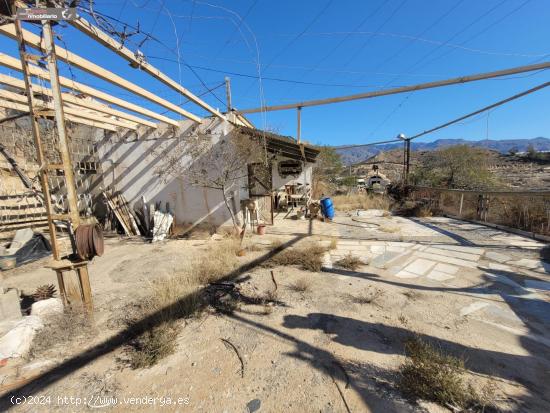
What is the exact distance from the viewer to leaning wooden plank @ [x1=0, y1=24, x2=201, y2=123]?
9.87ft

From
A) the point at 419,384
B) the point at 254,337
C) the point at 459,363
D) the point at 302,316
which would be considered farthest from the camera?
the point at 302,316

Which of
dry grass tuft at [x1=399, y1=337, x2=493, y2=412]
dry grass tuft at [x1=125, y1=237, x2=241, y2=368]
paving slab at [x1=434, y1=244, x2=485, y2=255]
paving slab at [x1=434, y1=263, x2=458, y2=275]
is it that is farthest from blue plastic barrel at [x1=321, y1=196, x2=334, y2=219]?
dry grass tuft at [x1=399, y1=337, x2=493, y2=412]

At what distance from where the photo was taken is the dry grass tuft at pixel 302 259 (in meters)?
4.91

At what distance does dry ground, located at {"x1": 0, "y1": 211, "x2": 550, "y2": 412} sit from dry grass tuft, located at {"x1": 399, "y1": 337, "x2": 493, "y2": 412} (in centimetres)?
9

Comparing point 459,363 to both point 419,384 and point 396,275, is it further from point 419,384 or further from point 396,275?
point 396,275

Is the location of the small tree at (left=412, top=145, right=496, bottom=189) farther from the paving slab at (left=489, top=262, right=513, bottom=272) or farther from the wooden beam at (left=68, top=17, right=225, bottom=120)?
the wooden beam at (left=68, top=17, right=225, bottom=120)

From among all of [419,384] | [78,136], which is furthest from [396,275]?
[78,136]

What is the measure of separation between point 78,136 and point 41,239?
15.8 feet

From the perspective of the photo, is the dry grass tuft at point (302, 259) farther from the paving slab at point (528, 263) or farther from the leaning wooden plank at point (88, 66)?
the leaning wooden plank at point (88, 66)

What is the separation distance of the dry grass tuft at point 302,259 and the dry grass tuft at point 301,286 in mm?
685

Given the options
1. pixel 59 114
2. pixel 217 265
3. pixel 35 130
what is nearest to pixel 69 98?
pixel 35 130

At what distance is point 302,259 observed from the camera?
5.18 metres

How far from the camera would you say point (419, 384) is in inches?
78.5

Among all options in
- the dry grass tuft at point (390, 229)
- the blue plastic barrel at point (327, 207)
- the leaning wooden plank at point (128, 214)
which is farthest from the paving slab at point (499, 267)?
the leaning wooden plank at point (128, 214)
